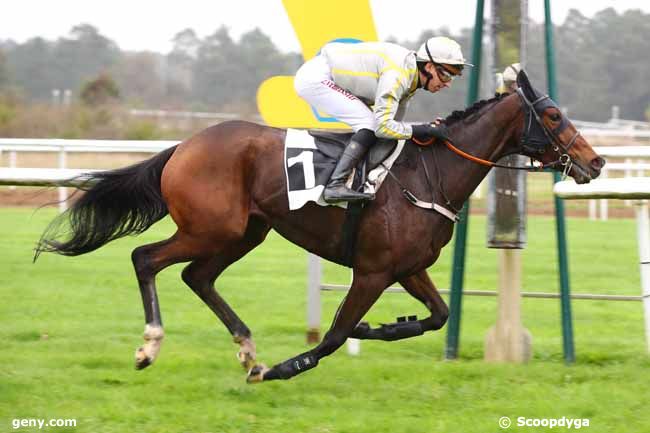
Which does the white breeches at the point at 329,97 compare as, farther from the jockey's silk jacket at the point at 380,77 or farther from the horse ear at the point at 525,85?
the horse ear at the point at 525,85

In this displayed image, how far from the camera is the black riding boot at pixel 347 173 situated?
17.1 feet

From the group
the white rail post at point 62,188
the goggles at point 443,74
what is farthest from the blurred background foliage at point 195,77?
the goggles at point 443,74

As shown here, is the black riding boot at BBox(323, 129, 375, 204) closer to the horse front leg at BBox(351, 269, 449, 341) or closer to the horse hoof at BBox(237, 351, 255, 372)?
the horse front leg at BBox(351, 269, 449, 341)

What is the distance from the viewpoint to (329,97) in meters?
5.46

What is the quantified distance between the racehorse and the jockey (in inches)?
7.7

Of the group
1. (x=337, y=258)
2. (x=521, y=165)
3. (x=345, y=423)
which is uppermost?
(x=521, y=165)

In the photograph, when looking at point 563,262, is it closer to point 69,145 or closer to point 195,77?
point 69,145

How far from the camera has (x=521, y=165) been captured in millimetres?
5953

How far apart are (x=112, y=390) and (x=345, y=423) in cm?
130

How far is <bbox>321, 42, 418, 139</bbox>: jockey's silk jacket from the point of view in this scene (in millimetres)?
5180

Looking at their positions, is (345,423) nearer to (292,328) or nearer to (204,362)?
(204,362)

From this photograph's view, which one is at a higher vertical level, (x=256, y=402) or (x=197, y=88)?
(x=197, y=88)

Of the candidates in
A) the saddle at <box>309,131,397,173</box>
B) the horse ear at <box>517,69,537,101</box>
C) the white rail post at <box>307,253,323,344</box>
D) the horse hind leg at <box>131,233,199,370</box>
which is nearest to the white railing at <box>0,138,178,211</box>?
the white rail post at <box>307,253,323,344</box>

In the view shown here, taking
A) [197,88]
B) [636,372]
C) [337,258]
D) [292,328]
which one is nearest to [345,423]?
[337,258]
